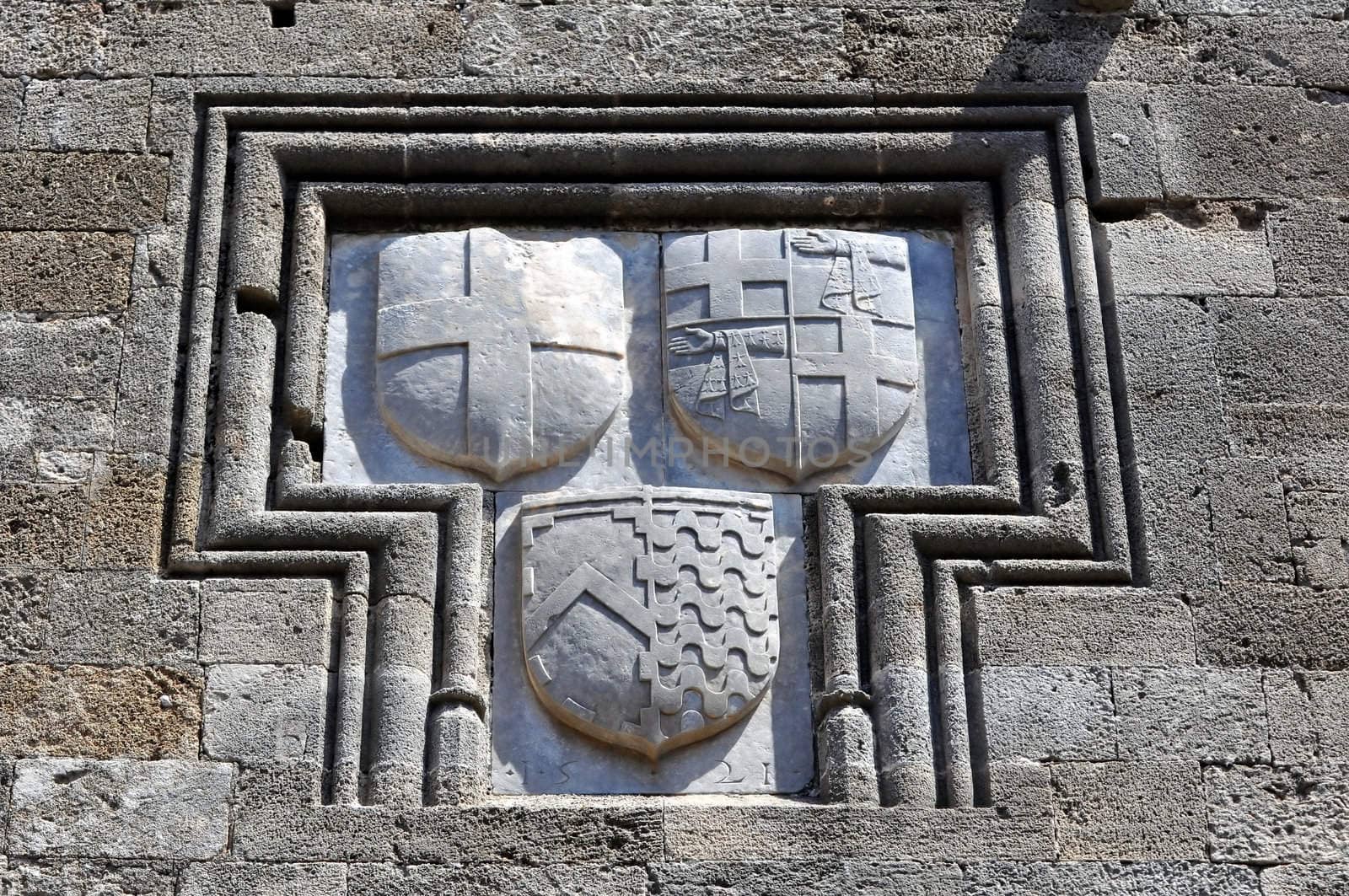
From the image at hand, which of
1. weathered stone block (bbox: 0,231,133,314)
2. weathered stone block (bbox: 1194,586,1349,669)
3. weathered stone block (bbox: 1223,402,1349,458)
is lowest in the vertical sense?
weathered stone block (bbox: 1194,586,1349,669)

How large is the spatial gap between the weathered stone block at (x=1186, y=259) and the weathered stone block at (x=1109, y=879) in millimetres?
1568

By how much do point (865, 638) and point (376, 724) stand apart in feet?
3.94

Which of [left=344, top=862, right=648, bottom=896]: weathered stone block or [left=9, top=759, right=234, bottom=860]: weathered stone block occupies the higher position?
[left=9, top=759, right=234, bottom=860]: weathered stone block

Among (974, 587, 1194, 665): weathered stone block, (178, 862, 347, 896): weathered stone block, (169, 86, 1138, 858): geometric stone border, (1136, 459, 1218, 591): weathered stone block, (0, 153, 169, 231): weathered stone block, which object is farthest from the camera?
(0, 153, 169, 231): weathered stone block

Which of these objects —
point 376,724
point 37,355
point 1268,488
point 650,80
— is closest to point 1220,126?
point 1268,488

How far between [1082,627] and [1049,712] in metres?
0.24

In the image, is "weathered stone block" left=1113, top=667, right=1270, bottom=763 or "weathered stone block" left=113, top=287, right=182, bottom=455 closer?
"weathered stone block" left=1113, top=667, right=1270, bottom=763

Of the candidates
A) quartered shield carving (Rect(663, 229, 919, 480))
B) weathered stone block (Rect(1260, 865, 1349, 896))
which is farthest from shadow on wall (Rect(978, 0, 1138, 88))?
weathered stone block (Rect(1260, 865, 1349, 896))

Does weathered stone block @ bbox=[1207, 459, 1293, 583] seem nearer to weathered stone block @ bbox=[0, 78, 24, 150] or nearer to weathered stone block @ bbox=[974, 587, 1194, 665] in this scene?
weathered stone block @ bbox=[974, 587, 1194, 665]

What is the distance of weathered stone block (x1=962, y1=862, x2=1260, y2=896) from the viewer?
4.48 meters

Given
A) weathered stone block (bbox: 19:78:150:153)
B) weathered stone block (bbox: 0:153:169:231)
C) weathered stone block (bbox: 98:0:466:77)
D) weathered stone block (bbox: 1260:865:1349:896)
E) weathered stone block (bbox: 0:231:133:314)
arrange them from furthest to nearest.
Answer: weathered stone block (bbox: 98:0:466:77) < weathered stone block (bbox: 19:78:150:153) < weathered stone block (bbox: 0:153:169:231) < weathered stone block (bbox: 0:231:133:314) < weathered stone block (bbox: 1260:865:1349:896)

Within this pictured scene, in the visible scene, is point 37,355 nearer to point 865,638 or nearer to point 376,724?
point 376,724

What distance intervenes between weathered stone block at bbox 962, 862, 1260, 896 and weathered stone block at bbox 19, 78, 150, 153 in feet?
9.67

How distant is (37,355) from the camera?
507cm
